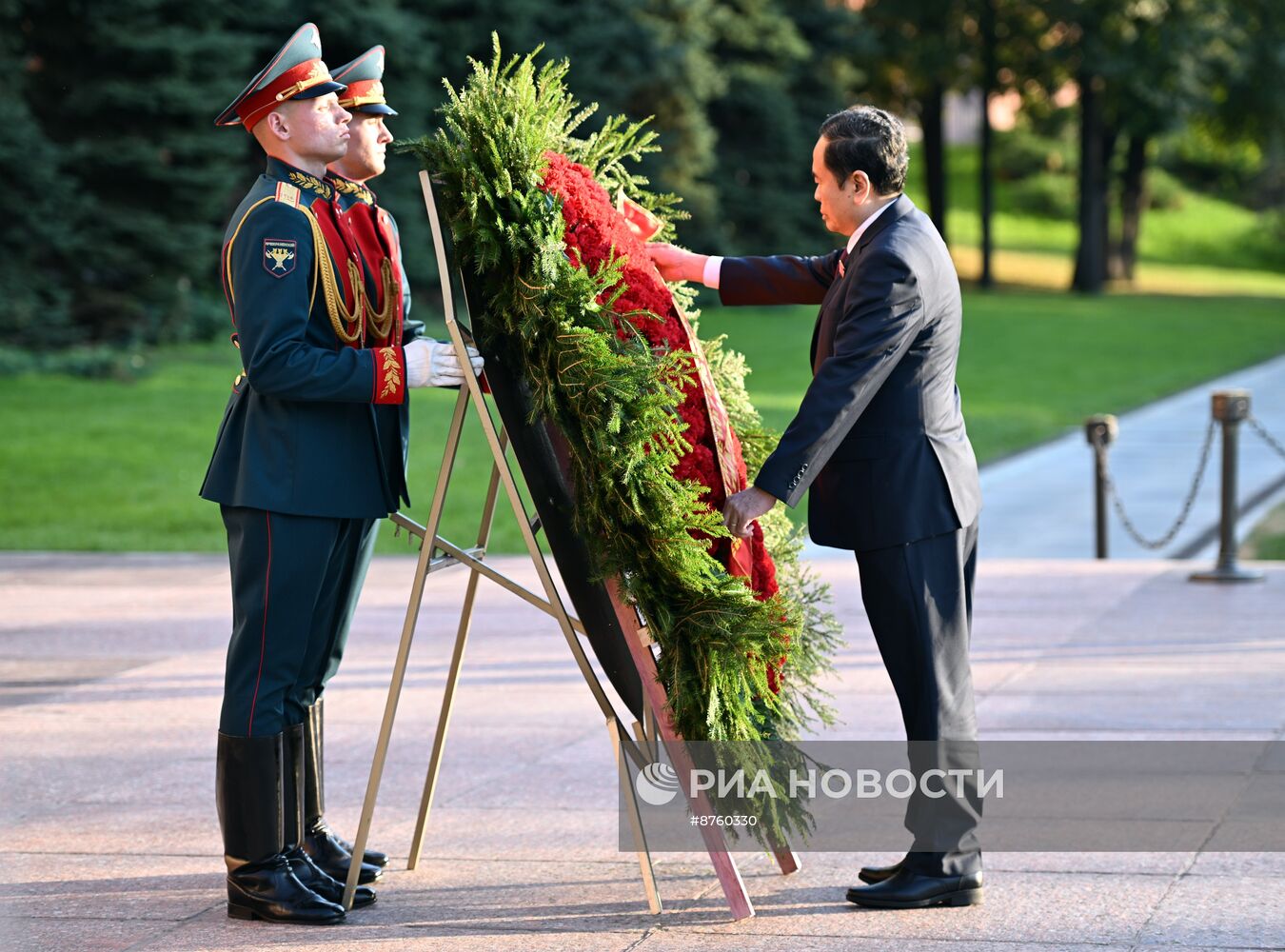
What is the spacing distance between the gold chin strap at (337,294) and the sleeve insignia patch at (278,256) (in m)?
0.08

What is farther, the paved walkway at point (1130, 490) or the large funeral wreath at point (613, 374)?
the paved walkway at point (1130, 490)

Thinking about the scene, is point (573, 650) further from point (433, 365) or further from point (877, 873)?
point (877, 873)

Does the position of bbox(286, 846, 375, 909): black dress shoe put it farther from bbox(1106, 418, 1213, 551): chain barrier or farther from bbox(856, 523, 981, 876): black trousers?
bbox(1106, 418, 1213, 551): chain barrier

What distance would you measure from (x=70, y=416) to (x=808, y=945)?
1515cm

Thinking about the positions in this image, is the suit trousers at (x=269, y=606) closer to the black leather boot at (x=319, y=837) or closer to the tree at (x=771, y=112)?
the black leather boot at (x=319, y=837)

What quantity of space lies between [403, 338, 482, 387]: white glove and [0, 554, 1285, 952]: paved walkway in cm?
139

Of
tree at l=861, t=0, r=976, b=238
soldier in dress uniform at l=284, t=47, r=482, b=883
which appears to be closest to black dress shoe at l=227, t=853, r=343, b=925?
soldier in dress uniform at l=284, t=47, r=482, b=883

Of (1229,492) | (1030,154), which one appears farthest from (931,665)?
(1030,154)

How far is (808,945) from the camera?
13.5 feet

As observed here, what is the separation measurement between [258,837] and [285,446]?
100 cm

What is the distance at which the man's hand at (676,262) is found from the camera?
4781 mm

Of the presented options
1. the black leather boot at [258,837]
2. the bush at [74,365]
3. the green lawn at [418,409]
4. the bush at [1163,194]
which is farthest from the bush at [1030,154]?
the black leather boot at [258,837]

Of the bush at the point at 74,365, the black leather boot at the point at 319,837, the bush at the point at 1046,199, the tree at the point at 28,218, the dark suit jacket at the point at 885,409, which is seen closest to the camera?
the dark suit jacket at the point at 885,409

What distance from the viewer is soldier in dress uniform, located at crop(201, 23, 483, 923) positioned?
4270mm
